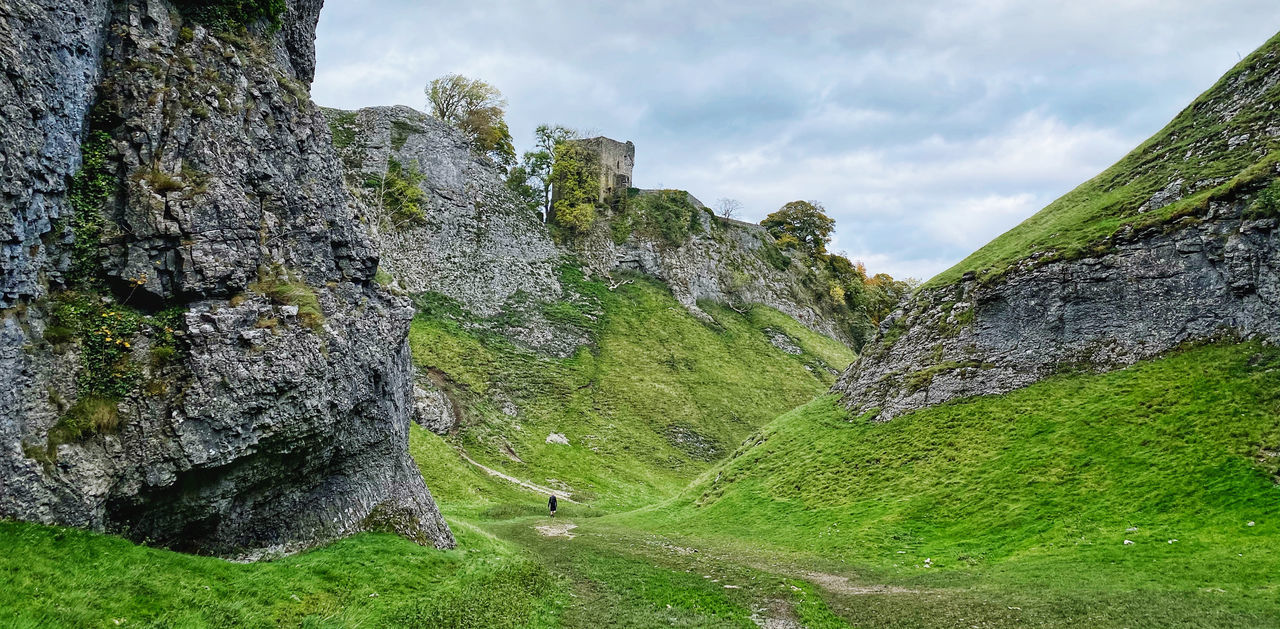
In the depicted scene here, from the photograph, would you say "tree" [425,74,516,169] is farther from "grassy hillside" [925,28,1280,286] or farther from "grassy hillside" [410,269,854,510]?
"grassy hillside" [925,28,1280,286]

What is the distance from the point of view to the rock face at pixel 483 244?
67438 millimetres

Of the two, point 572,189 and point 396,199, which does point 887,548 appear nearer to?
point 396,199

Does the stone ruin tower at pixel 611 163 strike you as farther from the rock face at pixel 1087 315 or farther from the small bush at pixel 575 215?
the rock face at pixel 1087 315

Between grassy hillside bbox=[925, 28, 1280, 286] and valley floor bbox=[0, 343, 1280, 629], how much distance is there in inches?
340

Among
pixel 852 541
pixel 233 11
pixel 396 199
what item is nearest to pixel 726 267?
pixel 396 199

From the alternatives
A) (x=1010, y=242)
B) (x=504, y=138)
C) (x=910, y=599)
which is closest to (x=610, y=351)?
(x=504, y=138)

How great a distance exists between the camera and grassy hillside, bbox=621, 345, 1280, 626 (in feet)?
62.3

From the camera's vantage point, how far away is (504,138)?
279 feet

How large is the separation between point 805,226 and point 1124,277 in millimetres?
75481

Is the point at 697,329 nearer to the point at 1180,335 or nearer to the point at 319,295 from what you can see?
the point at 1180,335

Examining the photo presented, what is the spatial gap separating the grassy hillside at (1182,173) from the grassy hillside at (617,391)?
2822 centimetres

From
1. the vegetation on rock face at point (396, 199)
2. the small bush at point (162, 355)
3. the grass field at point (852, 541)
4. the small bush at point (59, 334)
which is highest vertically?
the vegetation on rock face at point (396, 199)

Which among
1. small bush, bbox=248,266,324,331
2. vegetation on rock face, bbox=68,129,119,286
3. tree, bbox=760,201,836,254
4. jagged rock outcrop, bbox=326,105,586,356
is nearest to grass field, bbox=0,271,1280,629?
vegetation on rock face, bbox=68,129,119,286

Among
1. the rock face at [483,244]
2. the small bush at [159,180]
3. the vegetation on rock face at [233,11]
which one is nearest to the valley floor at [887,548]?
the small bush at [159,180]
